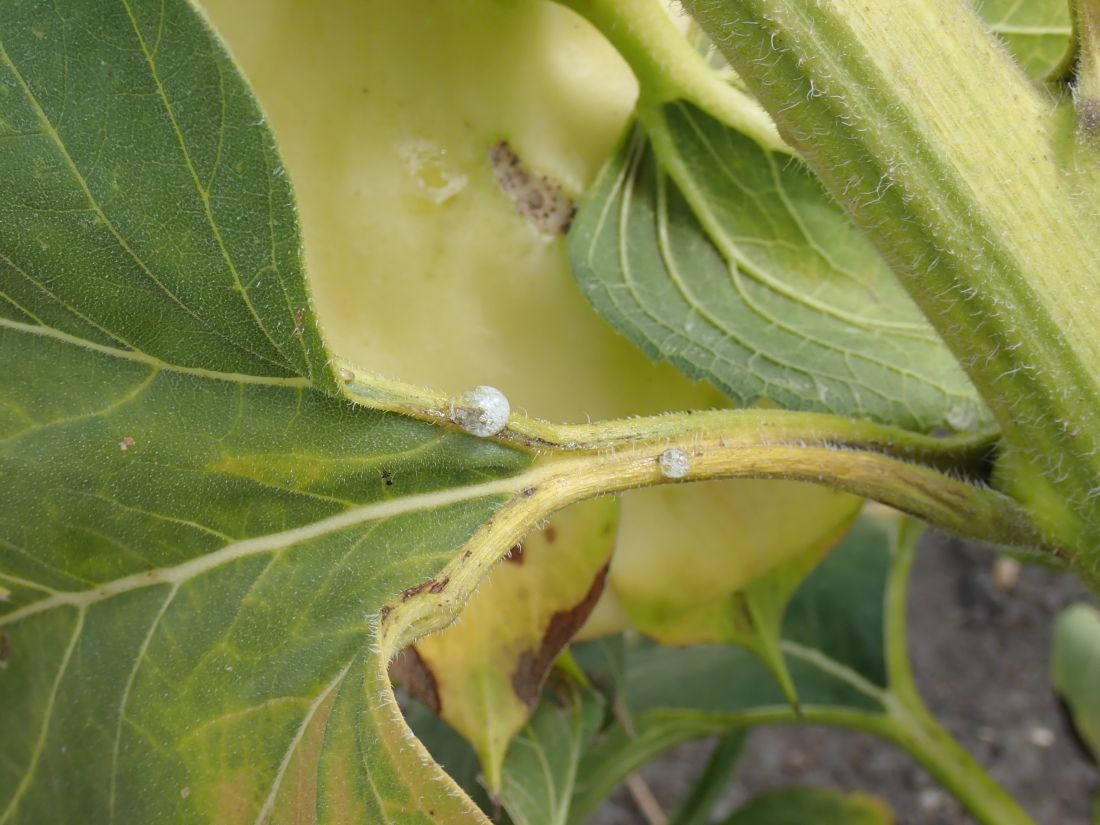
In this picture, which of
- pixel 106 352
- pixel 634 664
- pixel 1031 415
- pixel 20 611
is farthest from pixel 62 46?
pixel 634 664

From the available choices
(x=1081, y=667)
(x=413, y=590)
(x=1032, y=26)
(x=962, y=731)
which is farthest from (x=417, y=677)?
(x=962, y=731)

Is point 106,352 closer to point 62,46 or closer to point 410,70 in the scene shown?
point 62,46

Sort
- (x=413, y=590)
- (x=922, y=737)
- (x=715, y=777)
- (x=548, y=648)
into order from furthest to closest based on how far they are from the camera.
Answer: (x=715, y=777)
(x=922, y=737)
(x=548, y=648)
(x=413, y=590)

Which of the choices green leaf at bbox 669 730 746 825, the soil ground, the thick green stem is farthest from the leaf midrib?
the soil ground

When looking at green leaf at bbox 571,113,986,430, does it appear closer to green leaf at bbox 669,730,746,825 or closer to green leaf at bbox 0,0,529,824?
green leaf at bbox 0,0,529,824

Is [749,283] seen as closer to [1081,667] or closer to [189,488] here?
[189,488]

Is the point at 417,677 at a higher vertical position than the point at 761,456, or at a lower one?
lower
